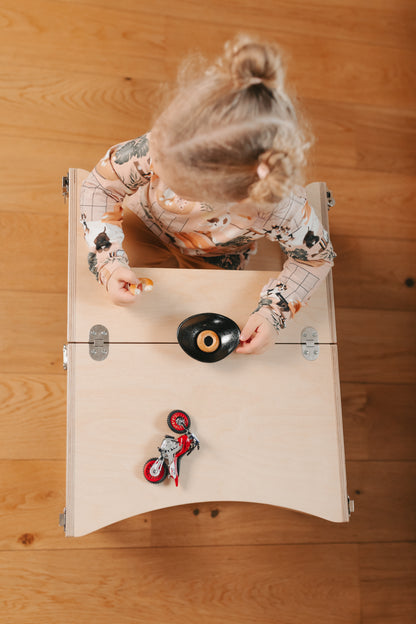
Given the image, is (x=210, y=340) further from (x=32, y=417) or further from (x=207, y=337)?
(x=32, y=417)

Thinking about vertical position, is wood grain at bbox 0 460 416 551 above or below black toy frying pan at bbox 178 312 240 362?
below

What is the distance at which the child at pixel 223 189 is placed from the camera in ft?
1.54

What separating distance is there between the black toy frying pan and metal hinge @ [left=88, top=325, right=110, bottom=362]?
102mm

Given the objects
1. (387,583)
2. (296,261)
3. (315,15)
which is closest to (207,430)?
(296,261)

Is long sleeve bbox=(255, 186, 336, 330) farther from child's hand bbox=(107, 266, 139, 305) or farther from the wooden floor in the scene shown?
the wooden floor

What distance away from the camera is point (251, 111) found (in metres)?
0.47

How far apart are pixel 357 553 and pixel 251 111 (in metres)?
0.91

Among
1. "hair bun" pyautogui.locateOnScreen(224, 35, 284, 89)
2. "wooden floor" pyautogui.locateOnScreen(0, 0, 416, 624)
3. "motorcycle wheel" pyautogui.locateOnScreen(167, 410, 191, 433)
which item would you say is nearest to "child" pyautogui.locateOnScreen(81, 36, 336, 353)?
"hair bun" pyautogui.locateOnScreen(224, 35, 284, 89)

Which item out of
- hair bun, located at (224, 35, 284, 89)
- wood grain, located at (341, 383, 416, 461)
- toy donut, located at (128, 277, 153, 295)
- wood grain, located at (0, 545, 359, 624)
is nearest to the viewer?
hair bun, located at (224, 35, 284, 89)

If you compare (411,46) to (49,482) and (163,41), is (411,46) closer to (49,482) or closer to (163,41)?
(163,41)

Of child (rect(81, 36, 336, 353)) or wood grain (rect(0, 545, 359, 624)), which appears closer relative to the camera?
child (rect(81, 36, 336, 353))

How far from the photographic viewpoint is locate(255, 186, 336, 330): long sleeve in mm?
675

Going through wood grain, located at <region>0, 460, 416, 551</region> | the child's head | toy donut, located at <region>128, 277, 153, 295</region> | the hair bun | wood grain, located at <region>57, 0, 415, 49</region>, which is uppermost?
wood grain, located at <region>57, 0, 415, 49</region>

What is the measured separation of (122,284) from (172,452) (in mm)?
234
